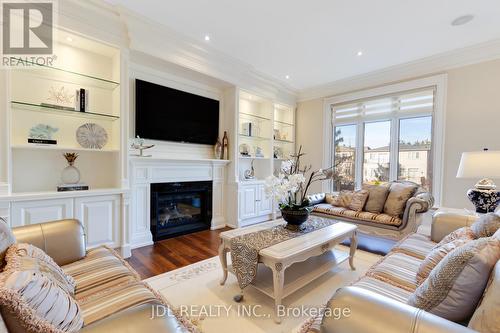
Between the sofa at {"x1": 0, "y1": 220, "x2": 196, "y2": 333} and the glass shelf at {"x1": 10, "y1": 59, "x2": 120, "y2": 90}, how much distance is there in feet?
5.88

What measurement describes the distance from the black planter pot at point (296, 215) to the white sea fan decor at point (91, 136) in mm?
2363

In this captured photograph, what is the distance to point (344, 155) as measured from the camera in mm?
4883

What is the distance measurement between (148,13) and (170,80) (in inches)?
38.7

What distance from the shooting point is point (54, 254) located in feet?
5.24

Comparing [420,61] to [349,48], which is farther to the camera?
[420,61]

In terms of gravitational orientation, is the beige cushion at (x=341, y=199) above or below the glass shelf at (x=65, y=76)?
below

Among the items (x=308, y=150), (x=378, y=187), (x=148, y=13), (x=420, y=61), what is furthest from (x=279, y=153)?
(x=148, y=13)

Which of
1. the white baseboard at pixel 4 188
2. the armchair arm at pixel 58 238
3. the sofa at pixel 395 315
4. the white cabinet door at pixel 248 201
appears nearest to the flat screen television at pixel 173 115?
the white cabinet door at pixel 248 201

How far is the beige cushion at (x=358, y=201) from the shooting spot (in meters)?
3.47

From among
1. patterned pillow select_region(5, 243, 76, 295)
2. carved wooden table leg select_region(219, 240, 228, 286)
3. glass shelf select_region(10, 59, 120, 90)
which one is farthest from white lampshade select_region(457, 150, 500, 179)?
glass shelf select_region(10, 59, 120, 90)

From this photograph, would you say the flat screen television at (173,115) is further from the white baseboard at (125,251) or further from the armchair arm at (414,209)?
the armchair arm at (414,209)

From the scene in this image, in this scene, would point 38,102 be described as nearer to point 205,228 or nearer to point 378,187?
point 205,228

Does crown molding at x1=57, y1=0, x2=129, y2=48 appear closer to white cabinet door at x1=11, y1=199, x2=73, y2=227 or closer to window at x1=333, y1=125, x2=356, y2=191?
white cabinet door at x1=11, y1=199, x2=73, y2=227

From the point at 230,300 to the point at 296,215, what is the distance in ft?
3.20
